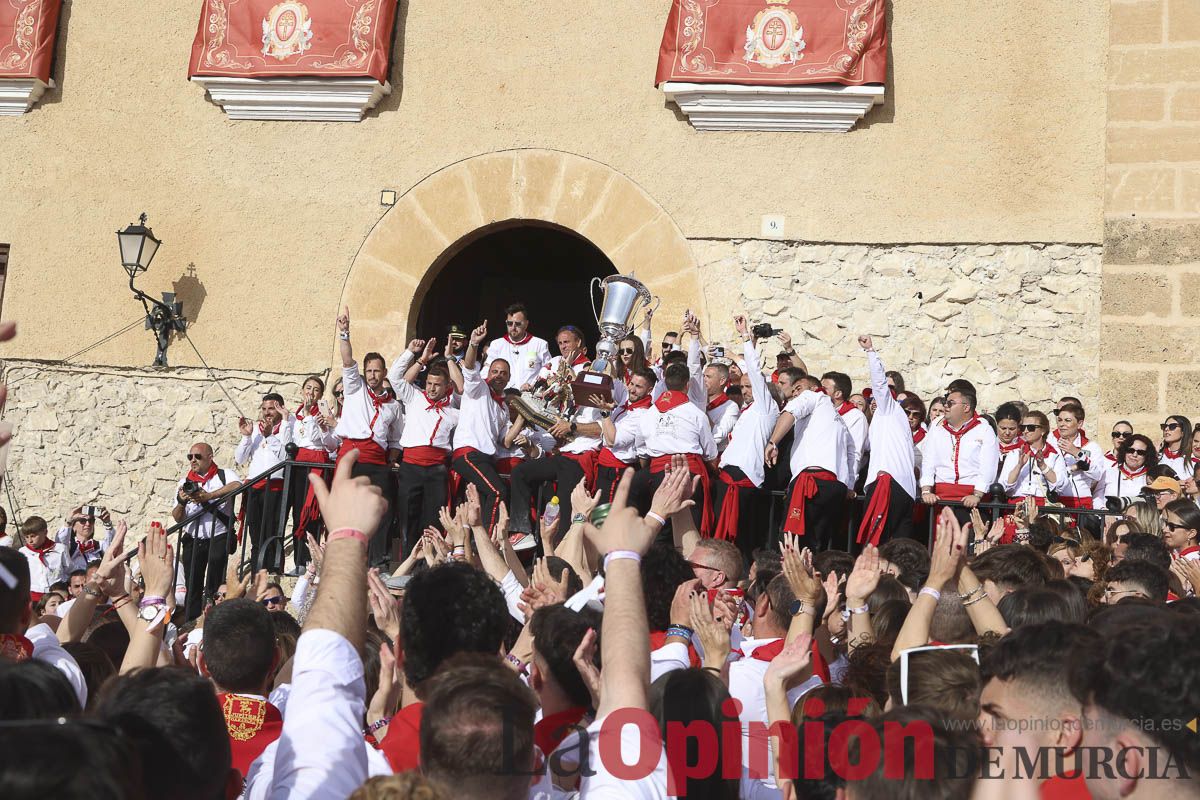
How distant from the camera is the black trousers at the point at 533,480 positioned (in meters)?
9.45

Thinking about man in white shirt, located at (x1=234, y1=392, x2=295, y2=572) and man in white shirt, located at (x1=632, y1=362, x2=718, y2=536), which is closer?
man in white shirt, located at (x1=632, y1=362, x2=718, y2=536)

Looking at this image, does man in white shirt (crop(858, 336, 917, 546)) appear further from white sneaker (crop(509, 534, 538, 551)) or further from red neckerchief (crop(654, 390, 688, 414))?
white sneaker (crop(509, 534, 538, 551))

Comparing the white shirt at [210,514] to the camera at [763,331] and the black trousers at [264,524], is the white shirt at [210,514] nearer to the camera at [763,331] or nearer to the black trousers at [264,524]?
the black trousers at [264,524]

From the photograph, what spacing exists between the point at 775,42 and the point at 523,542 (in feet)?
17.5

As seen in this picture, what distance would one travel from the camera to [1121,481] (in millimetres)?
9953

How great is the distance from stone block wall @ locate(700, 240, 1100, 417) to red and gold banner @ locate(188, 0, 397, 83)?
371 centimetres

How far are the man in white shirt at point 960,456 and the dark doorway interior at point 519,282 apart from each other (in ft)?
14.3

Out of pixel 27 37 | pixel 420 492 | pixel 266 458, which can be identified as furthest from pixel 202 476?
Answer: pixel 27 37

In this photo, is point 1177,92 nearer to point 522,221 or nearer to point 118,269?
point 522,221

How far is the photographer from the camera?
968 cm

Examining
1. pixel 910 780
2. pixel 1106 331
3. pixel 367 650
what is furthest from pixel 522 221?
pixel 910 780

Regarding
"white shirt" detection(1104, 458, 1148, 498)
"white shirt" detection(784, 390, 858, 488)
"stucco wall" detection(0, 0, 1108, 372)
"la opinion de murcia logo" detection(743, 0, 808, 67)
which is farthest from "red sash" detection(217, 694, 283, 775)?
"la opinion de murcia logo" detection(743, 0, 808, 67)

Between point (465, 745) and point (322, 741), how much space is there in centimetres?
32

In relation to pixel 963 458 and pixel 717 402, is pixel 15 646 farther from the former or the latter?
pixel 963 458
